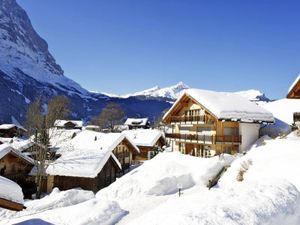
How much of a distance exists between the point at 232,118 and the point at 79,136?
18.9m

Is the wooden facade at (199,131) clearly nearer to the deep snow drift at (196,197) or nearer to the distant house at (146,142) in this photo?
the deep snow drift at (196,197)

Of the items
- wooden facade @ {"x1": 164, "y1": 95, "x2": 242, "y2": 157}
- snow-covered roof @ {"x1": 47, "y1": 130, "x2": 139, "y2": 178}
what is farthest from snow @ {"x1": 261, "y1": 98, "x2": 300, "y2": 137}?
snow-covered roof @ {"x1": 47, "y1": 130, "x2": 139, "y2": 178}

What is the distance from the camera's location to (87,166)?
30391 mm

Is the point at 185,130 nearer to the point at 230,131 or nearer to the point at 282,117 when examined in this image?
the point at 230,131

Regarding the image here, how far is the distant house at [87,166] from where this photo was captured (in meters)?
30.1

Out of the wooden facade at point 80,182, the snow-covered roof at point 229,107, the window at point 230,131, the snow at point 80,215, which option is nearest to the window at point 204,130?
the window at point 230,131

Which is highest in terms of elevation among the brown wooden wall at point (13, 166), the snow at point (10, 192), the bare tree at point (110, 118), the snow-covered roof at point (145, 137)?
the bare tree at point (110, 118)

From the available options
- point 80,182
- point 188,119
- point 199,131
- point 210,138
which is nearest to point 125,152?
point 188,119

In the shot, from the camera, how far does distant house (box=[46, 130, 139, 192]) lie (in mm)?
30094

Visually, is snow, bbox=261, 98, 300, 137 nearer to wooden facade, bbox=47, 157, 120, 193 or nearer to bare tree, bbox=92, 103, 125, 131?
wooden facade, bbox=47, 157, 120, 193

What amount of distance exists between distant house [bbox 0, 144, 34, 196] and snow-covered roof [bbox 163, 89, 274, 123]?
18.1 metres

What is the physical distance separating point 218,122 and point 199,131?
4.03 m

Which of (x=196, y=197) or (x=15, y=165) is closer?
(x=196, y=197)

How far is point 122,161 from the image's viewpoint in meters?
40.1
